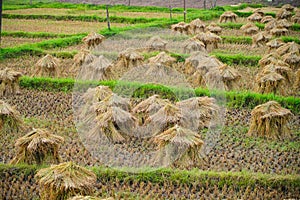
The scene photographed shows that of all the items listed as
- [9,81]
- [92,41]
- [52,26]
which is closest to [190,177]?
[9,81]

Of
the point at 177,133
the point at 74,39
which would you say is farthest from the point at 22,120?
the point at 74,39

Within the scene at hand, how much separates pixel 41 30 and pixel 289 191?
12.3 metres

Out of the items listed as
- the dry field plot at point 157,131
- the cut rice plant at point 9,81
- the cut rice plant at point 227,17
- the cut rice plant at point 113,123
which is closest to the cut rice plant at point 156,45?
the dry field plot at point 157,131

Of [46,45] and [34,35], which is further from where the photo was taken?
[34,35]

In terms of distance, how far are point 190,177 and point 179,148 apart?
1.57 feet

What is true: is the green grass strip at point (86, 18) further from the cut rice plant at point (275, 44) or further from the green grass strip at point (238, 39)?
the cut rice plant at point (275, 44)

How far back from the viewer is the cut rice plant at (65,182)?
5.54 metres

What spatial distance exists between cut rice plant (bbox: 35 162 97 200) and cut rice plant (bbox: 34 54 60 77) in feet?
18.6

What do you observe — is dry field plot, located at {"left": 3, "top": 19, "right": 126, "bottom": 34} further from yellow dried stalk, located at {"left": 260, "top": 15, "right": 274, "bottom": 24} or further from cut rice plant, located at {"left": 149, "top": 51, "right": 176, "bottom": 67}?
cut rice plant, located at {"left": 149, "top": 51, "right": 176, "bottom": 67}

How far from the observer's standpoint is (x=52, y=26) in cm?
1769

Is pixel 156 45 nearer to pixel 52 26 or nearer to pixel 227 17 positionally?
pixel 227 17

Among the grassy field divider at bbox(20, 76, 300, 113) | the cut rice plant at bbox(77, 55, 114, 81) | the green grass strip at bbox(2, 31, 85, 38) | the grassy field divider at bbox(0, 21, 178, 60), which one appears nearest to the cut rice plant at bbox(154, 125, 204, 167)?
the grassy field divider at bbox(20, 76, 300, 113)

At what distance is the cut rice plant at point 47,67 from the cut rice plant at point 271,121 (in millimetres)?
5005

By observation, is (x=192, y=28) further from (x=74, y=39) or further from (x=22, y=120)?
(x=22, y=120)
